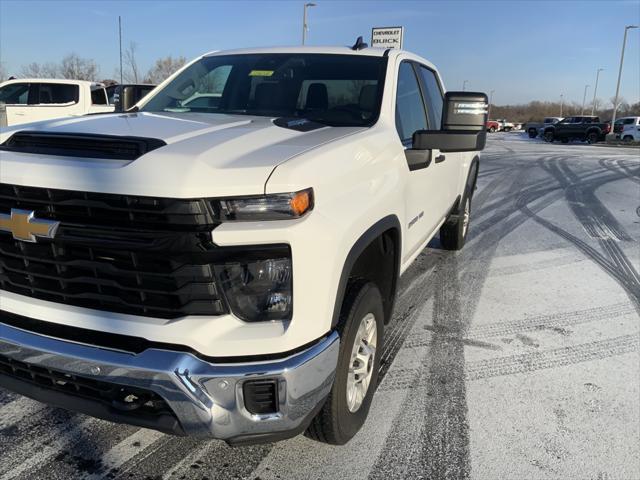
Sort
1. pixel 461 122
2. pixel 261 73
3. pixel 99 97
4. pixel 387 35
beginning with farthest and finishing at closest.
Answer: pixel 387 35
pixel 99 97
pixel 261 73
pixel 461 122

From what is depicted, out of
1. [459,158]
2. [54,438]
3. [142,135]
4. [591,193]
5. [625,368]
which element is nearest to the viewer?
[142,135]

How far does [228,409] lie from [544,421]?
1890 millimetres

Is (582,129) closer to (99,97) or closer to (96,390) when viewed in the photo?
(99,97)

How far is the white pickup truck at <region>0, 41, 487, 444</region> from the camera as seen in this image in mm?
1873

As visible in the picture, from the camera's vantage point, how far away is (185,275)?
189cm

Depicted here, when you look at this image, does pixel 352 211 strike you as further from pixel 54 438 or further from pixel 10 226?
pixel 54 438

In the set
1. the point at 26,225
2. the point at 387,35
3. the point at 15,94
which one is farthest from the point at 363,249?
the point at 387,35

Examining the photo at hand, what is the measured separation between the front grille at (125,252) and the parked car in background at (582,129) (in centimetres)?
3717

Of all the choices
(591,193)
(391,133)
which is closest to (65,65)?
(591,193)

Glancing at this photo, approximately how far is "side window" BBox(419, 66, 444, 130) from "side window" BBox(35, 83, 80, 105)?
35.1 feet

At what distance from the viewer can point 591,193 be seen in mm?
10836

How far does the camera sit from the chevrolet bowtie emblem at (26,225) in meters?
2.00

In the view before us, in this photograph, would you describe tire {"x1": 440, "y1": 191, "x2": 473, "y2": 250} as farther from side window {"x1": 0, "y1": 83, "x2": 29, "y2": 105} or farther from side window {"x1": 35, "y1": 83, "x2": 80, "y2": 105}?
side window {"x1": 0, "y1": 83, "x2": 29, "y2": 105}

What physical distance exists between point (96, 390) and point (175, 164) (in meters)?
0.93
